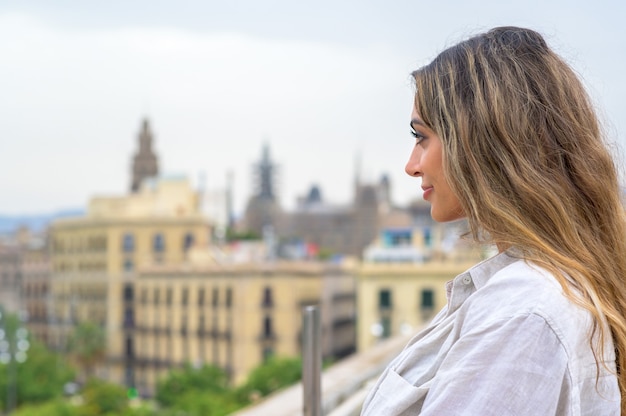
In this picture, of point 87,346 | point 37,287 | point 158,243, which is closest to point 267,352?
point 158,243

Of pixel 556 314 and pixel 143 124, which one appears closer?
pixel 556 314

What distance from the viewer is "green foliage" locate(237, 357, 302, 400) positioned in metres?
19.0

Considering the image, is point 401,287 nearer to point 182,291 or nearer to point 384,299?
point 384,299

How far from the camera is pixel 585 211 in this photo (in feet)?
2.27

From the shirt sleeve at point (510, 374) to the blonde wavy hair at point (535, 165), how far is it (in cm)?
5

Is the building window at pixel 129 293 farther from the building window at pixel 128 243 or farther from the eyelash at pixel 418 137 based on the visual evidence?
the eyelash at pixel 418 137

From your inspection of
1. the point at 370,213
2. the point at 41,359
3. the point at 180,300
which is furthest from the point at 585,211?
the point at 370,213

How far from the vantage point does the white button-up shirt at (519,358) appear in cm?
60

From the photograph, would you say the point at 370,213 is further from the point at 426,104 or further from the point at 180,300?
the point at 426,104

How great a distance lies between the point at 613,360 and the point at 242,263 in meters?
27.0

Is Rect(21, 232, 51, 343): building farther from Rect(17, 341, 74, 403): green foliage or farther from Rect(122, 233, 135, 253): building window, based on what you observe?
Rect(17, 341, 74, 403): green foliage

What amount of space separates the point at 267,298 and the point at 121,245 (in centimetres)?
688

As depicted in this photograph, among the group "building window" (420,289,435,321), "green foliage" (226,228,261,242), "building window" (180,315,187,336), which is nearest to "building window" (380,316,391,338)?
"building window" (420,289,435,321)

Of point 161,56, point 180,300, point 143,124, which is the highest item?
point 161,56
